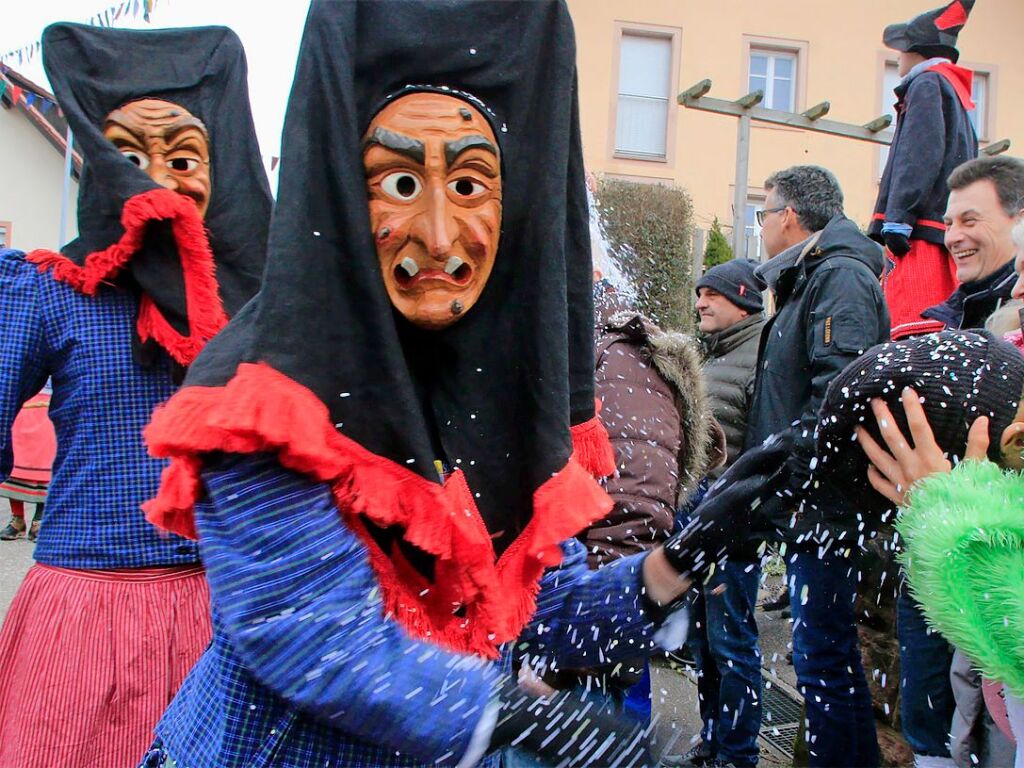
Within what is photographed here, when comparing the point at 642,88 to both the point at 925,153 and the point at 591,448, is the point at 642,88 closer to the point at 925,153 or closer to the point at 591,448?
the point at 925,153

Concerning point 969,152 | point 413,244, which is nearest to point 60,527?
point 413,244

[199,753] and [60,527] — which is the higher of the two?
[60,527]

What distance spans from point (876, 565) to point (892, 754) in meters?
0.71

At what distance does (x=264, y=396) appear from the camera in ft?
3.82

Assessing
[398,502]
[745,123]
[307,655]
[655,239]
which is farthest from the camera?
[655,239]

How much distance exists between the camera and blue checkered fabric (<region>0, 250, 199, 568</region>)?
2078 mm

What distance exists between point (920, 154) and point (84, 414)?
3.65m

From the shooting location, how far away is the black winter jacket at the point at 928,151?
13.1 ft

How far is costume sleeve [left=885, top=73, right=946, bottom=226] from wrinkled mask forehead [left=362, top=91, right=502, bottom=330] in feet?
10.4

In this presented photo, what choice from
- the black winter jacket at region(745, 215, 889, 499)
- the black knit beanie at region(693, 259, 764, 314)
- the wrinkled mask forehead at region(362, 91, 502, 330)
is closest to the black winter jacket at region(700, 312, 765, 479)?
the black knit beanie at region(693, 259, 764, 314)

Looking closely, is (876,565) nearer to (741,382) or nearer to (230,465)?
(741,382)

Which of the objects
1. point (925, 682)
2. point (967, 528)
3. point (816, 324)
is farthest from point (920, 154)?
point (967, 528)

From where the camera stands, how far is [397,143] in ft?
4.50

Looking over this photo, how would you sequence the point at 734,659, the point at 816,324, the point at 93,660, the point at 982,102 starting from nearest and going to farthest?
the point at 93,660 → the point at 816,324 → the point at 734,659 → the point at 982,102
